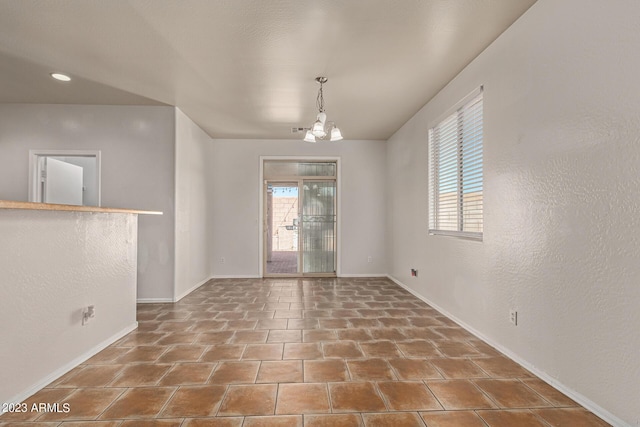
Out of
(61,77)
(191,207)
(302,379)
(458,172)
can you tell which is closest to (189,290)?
(191,207)

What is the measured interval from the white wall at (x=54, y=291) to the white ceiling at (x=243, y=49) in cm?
151

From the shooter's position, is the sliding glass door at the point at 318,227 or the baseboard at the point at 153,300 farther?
the sliding glass door at the point at 318,227

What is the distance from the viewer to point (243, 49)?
9.27 ft

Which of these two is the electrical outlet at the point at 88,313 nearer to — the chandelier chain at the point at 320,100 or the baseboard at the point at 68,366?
the baseboard at the point at 68,366

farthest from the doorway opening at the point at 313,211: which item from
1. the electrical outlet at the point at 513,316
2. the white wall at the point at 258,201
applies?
the electrical outlet at the point at 513,316

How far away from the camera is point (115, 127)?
425cm

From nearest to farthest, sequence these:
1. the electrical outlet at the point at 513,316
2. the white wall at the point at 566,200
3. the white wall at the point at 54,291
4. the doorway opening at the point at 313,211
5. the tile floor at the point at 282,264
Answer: the white wall at the point at 566,200
the white wall at the point at 54,291
the electrical outlet at the point at 513,316
the doorway opening at the point at 313,211
the tile floor at the point at 282,264

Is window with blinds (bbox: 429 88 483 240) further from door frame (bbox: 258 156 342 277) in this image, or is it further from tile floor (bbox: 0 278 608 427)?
door frame (bbox: 258 156 342 277)

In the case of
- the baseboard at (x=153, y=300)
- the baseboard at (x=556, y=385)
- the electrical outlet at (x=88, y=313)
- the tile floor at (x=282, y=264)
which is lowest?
the tile floor at (x=282, y=264)

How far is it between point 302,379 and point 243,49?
2734mm

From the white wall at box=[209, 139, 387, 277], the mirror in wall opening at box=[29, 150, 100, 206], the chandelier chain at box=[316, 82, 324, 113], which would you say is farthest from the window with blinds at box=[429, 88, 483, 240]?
the mirror in wall opening at box=[29, 150, 100, 206]

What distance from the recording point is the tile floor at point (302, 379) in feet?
5.80

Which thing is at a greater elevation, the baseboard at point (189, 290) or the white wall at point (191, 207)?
the white wall at point (191, 207)

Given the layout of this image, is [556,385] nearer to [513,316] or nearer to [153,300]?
[513,316]
